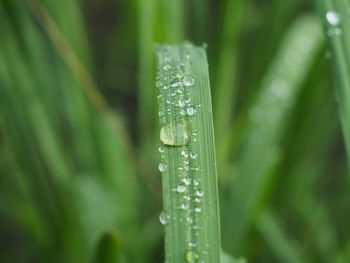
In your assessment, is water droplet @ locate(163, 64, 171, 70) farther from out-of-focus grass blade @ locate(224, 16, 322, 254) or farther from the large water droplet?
out-of-focus grass blade @ locate(224, 16, 322, 254)

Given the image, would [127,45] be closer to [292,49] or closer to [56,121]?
[56,121]

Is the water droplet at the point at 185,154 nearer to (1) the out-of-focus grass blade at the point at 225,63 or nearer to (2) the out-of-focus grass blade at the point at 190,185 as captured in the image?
(2) the out-of-focus grass blade at the point at 190,185

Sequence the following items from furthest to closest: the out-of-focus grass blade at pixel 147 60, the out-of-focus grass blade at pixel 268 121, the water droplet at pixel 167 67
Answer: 1. the out-of-focus grass blade at pixel 147 60
2. the out-of-focus grass blade at pixel 268 121
3. the water droplet at pixel 167 67

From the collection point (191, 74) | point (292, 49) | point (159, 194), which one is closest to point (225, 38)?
point (292, 49)

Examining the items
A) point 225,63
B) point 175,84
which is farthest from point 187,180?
point 225,63

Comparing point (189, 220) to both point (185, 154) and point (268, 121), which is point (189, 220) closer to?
point (185, 154)

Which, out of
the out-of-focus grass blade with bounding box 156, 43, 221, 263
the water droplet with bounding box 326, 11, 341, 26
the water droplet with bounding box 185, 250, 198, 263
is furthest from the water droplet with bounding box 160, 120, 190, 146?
the water droplet with bounding box 326, 11, 341, 26

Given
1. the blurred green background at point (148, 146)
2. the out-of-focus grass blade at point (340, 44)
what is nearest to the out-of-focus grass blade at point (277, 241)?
the blurred green background at point (148, 146)

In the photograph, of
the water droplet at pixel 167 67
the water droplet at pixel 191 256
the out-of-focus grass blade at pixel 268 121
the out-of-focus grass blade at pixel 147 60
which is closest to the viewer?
the water droplet at pixel 191 256

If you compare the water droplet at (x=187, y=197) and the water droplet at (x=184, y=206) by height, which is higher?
the water droplet at (x=187, y=197)
